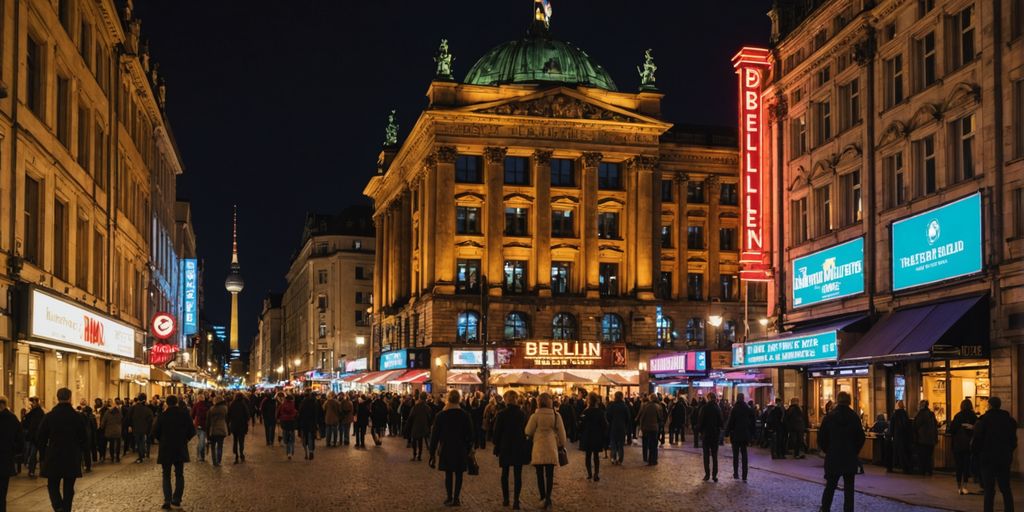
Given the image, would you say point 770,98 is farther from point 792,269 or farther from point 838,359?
point 838,359

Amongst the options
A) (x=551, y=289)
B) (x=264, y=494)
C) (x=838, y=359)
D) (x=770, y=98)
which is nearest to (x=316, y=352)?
(x=551, y=289)

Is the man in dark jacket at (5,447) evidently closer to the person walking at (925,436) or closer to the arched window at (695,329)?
the person walking at (925,436)

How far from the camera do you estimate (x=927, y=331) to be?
1137 inches

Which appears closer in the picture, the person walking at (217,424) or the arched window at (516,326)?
the person walking at (217,424)

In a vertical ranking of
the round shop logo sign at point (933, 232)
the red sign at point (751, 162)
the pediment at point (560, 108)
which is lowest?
the round shop logo sign at point (933, 232)

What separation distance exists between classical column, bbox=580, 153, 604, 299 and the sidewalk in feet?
155

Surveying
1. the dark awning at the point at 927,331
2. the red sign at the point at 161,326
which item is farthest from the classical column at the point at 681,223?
the dark awning at the point at 927,331

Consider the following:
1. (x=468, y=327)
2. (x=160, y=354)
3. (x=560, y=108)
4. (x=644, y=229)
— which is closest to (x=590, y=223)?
(x=644, y=229)

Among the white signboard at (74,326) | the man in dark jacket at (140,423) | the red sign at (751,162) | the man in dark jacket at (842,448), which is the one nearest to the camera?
the man in dark jacket at (842,448)

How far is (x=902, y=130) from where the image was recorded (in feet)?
109

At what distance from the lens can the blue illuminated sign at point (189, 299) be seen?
278 feet

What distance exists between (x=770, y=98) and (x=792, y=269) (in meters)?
6.41

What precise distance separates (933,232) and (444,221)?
49.5m

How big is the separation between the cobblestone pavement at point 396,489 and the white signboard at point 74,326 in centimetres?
334
